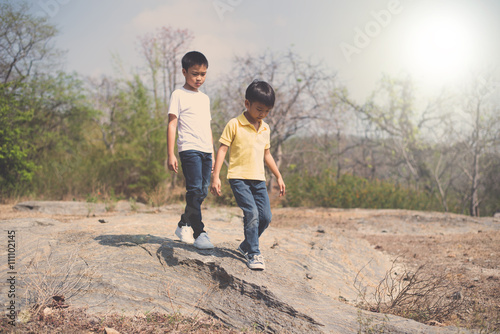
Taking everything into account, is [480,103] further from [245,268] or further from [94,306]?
[94,306]

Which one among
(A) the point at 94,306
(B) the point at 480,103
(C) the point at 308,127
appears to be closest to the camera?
(A) the point at 94,306

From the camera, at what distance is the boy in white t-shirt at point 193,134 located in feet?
11.0

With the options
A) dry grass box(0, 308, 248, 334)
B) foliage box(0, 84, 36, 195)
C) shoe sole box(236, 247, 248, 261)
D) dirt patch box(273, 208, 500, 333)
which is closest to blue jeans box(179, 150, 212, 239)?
shoe sole box(236, 247, 248, 261)

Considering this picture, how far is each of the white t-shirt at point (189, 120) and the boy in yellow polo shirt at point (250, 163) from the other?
0.33m

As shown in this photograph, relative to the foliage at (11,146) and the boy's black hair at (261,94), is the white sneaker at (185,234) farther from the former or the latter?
the foliage at (11,146)

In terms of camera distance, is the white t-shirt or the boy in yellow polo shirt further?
the white t-shirt

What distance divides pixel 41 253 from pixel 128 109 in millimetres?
10021

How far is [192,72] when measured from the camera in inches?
133

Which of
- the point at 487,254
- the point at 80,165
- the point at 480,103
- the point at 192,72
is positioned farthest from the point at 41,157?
the point at 480,103

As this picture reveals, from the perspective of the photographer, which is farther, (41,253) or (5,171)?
(5,171)

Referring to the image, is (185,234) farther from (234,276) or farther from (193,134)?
(193,134)

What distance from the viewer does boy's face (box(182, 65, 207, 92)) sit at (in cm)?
337

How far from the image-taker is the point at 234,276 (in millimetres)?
3100

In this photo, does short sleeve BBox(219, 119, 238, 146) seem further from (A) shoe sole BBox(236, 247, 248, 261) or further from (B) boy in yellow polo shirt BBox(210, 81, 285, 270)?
(A) shoe sole BBox(236, 247, 248, 261)
